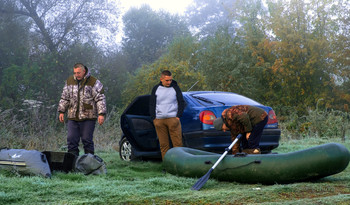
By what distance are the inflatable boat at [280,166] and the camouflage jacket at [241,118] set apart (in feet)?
2.02

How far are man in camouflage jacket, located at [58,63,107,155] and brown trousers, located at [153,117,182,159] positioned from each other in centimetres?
96

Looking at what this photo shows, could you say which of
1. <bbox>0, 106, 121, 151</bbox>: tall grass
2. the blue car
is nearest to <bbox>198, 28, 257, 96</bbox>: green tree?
<bbox>0, 106, 121, 151</bbox>: tall grass

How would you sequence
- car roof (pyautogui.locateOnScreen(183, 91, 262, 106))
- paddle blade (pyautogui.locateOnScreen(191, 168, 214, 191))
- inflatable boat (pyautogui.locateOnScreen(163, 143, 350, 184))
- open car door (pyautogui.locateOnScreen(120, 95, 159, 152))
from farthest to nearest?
open car door (pyautogui.locateOnScreen(120, 95, 159, 152)), car roof (pyautogui.locateOnScreen(183, 91, 262, 106)), inflatable boat (pyautogui.locateOnScreen(163, 143, 350, 184)), paddle blade (pyautogui.locateOnScreen(191, 168, 214, 191))

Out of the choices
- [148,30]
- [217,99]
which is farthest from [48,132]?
[148,30]

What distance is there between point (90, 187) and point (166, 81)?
2745 mm

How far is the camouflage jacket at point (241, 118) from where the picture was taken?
22.2 ft

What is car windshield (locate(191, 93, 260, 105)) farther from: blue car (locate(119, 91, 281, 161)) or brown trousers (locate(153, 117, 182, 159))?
brown trousers (locate(153, 117, 182, 159))

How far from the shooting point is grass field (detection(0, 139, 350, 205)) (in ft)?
15.5

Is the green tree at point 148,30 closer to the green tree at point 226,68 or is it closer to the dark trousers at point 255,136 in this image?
the green tree at point 226,68

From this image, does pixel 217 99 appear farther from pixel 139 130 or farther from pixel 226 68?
pixel 226 68

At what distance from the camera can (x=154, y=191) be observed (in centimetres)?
541

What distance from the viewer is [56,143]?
1157cm

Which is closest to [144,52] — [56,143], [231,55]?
[231,55]

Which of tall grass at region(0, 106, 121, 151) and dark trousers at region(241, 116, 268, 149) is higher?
dark trousers at region(241, 116, 268, 149)
